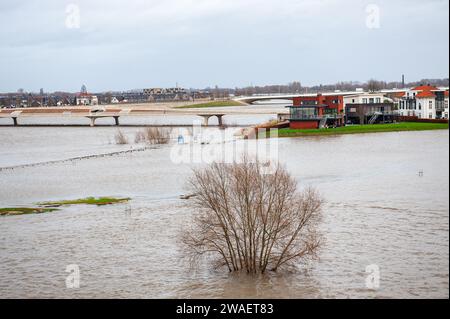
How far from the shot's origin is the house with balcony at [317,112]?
46.8 metres

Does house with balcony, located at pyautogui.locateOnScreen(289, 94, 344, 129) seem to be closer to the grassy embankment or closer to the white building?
the white building

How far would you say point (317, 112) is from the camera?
47.6 m

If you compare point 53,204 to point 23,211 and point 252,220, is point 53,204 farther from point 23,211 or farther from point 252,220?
point 252,220

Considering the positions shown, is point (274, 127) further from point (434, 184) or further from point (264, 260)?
point (264, 260)

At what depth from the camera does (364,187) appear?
71.4 feet

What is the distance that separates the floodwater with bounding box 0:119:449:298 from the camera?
40.4ft

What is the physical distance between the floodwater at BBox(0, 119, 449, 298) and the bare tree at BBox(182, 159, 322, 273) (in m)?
0.39

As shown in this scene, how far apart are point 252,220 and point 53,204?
10564mm

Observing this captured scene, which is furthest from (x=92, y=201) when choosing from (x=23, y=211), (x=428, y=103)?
(x=428, y=103)

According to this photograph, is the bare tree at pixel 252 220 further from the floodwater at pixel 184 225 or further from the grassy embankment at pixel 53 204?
the grassy embankment at pixel 53 204

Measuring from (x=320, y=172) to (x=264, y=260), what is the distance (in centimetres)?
1344

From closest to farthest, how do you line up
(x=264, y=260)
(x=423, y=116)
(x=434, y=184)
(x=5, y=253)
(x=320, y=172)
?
(x=264, y=260), (x=5, y=253), (x=434, y=184), (x=320, y=172), (x=423, y=116)
